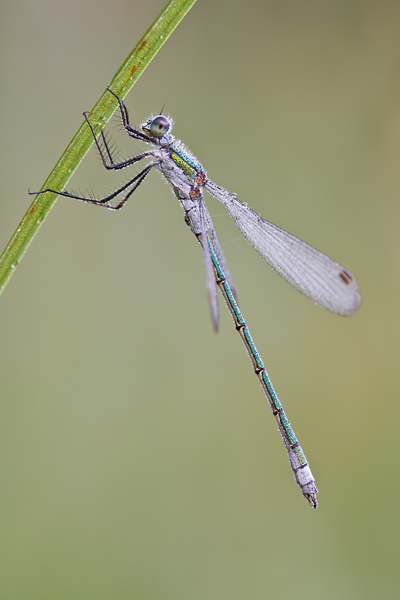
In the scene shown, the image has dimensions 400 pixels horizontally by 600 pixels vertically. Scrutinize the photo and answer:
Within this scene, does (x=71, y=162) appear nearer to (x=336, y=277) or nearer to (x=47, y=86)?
(x=336, y=277)

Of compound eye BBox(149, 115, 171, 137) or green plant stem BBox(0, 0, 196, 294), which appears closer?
green plant stem BBox(0, 0, 196, 294)

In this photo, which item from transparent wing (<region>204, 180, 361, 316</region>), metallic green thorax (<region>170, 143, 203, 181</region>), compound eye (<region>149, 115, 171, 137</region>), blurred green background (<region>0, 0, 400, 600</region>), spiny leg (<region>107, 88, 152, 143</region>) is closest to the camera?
spiny leg (<region>107, 88, 152, 143</region>)

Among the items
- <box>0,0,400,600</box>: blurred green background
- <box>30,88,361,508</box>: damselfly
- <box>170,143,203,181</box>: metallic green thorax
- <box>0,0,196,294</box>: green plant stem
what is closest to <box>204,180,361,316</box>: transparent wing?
<box>30,88,361,508</box>: damselfly

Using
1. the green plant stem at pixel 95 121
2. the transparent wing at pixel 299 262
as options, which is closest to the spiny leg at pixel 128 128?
the transparent wing at pixel 299 262

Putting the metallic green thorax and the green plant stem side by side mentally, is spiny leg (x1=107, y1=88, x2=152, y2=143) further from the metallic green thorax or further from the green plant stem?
the green plant stem

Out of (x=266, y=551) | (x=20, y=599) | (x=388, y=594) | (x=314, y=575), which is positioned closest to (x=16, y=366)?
(x=20, y=599)

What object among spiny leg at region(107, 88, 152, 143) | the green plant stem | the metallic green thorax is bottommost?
the green plant stem
